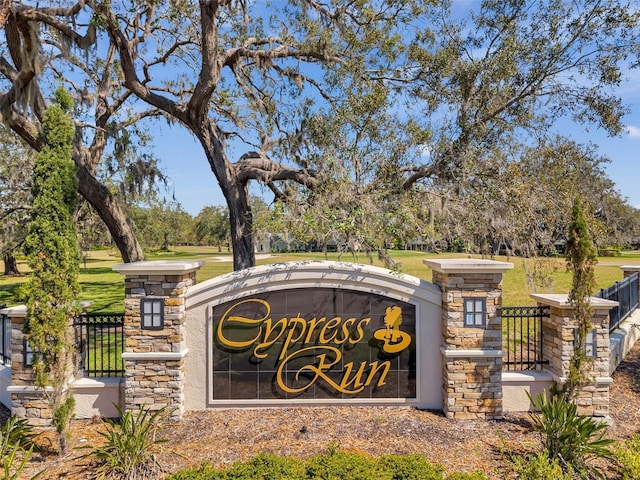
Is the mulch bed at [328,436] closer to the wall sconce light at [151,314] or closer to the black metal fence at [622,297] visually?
the wall sconce light at [151,314]

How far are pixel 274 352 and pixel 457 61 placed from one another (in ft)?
25.6

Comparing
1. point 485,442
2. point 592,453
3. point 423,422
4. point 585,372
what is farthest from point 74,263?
point 585,372

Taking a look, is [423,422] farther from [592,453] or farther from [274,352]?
[274,352]

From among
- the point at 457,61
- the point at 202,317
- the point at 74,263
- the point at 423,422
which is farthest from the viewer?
the point at 457,61

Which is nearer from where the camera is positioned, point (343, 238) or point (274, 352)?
point (274, 352)

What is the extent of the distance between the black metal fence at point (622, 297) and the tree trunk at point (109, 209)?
36.3 feet

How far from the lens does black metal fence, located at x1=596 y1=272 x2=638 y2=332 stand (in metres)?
8.50

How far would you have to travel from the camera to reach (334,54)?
31.8 ft

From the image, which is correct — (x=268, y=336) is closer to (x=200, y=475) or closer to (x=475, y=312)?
(x=200, y=475)

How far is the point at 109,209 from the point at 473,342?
880 cm

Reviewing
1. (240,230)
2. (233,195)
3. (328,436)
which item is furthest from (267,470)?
(233,195)

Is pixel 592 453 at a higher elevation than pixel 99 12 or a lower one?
lower

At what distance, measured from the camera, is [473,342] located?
595 cm

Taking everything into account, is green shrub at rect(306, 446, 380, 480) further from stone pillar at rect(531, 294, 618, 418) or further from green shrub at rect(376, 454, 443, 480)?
stone pillar at rect(531, 294, 618, 418)
